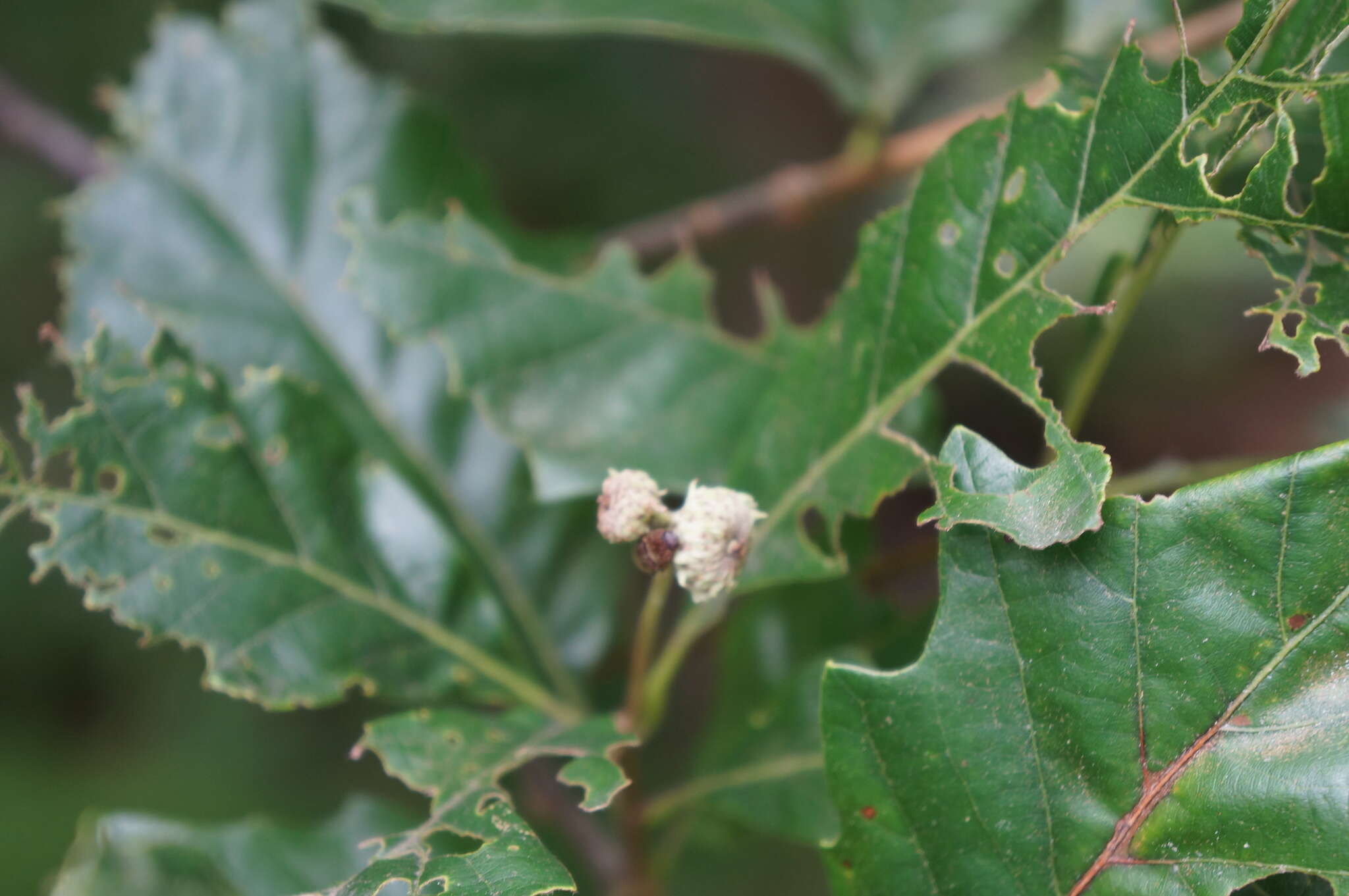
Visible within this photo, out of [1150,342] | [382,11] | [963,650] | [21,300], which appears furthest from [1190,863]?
[21,300]

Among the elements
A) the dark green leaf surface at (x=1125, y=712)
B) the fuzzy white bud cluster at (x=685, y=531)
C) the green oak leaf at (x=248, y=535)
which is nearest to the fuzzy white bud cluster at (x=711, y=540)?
the fuzzy white bud cluster at (x=685, y=531)

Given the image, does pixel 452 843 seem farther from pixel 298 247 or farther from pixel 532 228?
pixel 532 228

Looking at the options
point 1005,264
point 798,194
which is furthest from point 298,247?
point 1005,264

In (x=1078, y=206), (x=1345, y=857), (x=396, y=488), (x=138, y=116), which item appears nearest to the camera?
(x=1345, y=857)

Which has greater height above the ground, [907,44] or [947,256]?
[907,44]

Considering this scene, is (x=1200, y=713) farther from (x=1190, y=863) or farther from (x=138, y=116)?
(x=138, y=116)

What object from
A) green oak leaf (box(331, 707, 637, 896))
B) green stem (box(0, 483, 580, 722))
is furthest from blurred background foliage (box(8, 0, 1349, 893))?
green oak leaf (box(331, 707, 637, 896))

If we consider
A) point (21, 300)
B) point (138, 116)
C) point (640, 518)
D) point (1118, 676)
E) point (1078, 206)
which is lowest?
point (1118, 676)
